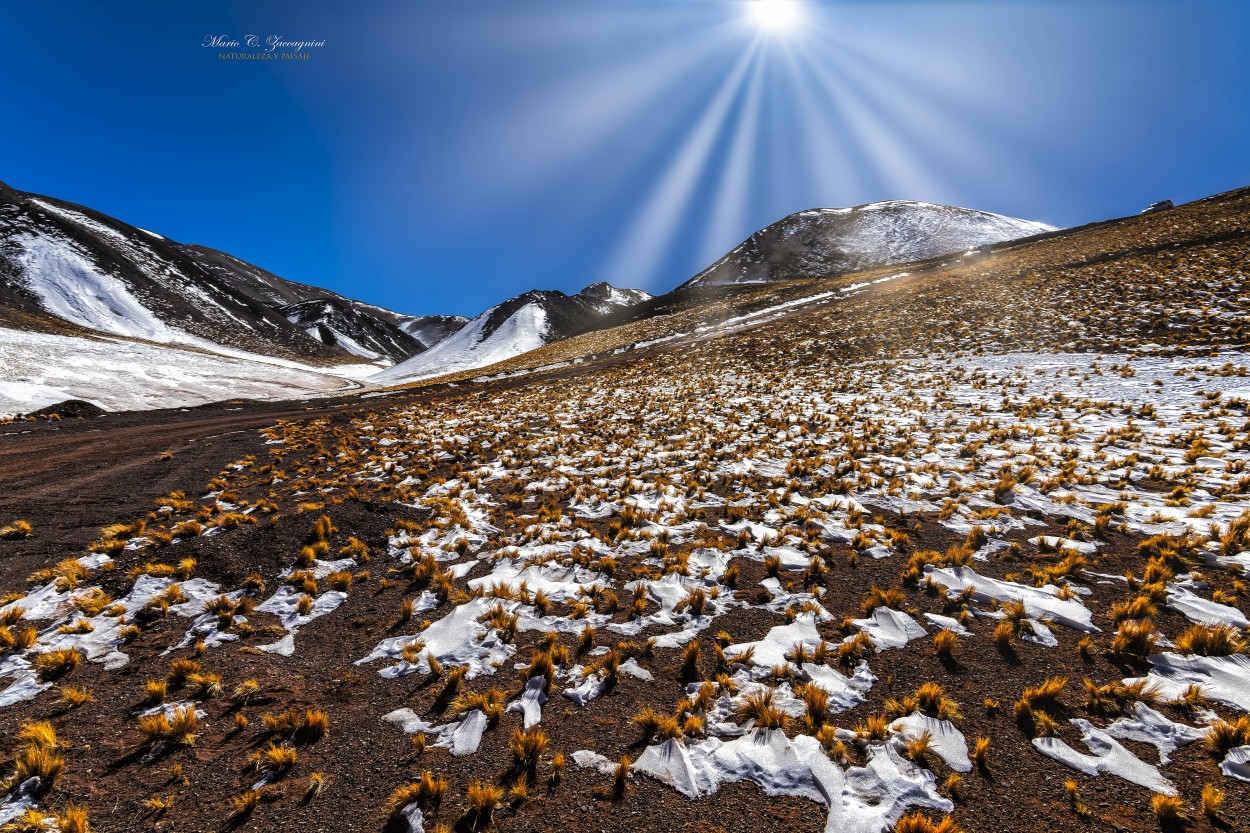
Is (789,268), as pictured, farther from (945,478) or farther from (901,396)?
(945,478)

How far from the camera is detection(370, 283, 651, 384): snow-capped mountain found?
257 feet

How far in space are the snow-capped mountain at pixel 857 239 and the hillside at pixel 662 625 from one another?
79001 mm

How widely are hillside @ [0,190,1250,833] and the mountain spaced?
5843 cm

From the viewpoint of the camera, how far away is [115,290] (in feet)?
231

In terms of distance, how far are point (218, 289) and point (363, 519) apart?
4629 inches

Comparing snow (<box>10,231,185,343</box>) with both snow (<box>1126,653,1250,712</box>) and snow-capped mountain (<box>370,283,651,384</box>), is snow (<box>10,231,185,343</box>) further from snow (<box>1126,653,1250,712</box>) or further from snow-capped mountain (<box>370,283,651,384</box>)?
snow (<box>1126,653,1250,712</box>)

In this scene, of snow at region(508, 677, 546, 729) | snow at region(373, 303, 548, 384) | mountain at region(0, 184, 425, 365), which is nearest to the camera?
snow at region(508, 677, 546, 729)

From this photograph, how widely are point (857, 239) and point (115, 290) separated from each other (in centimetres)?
12992

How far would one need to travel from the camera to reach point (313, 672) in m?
5.41

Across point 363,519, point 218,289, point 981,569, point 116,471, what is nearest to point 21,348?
point 116,471

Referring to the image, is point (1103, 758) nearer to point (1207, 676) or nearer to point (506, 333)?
point (1207, 676)

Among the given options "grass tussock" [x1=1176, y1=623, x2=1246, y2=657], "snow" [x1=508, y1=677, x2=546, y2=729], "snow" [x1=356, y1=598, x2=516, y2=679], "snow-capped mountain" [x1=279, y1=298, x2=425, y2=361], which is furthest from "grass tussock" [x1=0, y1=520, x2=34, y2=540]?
"snow-capped mountain" [x1=279, y1=298, x2=425, y2=361]

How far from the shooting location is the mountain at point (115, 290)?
6209 centimetres

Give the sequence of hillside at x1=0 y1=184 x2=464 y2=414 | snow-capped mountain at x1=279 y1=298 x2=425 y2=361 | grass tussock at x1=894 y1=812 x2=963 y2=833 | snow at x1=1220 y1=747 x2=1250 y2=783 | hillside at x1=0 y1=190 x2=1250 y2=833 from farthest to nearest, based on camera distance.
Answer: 1. snow-capped mountain at x1=279 y1=298 x2=425 y2=361
2. hillside at x1=0 y1=184 x2=464 y2=414
3. hillside at x1=0 y1=190 x2=1250 y2=833
4. snow at x1=1220 y1=747 x2=1250 y2=783
5. grass tussock at x1=894 y1=812 x2=963 y2=833
